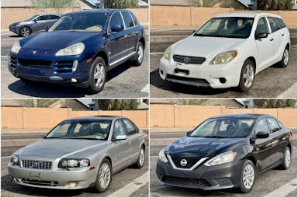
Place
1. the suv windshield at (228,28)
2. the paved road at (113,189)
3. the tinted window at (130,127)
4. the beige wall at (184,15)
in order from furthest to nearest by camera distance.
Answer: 1. the beige wall at (184,15)
2. the suv windshield at (228,28)
3. the tinted window at (130,127)
4. the paved road at (113,189)

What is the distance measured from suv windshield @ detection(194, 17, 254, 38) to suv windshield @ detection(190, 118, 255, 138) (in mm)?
2415

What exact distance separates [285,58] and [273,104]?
77.8ft

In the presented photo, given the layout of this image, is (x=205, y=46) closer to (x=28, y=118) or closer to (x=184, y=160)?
(x=184, y=160)

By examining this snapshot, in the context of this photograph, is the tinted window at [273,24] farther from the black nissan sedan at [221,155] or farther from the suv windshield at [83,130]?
the suv windshield at [83,130]

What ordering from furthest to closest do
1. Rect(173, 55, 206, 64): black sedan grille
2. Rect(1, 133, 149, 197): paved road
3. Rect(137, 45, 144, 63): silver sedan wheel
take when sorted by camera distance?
Rect(137, 45, 144, 63): silver sedan wheel < Rect(173, 55, 206, 64): black sedan grille < Rect(1, 133, 149, 197): paved road

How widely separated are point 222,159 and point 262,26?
4.75 meters

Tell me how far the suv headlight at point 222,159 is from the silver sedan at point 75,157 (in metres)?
1.86

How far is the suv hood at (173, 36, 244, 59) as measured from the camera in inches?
316

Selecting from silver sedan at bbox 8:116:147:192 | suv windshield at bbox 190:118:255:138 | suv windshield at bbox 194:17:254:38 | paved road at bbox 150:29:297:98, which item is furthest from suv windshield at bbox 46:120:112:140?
suv windshield at bbox 194:17:254:38

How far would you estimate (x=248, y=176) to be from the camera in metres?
6.41

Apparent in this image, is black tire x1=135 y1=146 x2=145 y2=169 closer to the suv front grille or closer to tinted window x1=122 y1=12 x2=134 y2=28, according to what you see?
the suv front grille

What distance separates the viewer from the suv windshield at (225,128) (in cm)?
705

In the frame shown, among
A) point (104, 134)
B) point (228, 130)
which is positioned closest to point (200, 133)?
point (228, 130)

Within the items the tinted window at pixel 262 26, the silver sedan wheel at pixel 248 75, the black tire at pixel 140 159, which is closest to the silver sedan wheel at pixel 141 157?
the black tire at pixel 140 159
